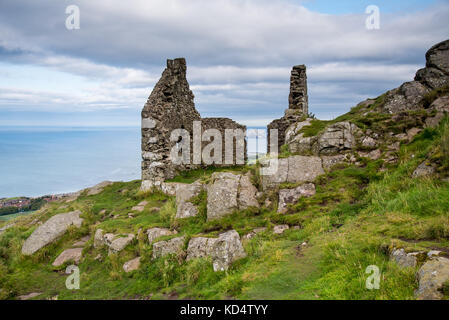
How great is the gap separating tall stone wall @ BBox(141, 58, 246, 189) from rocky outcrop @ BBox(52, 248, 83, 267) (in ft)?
20.1

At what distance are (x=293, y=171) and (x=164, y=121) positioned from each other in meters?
10.1

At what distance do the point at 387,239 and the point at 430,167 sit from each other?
4299 millimetres

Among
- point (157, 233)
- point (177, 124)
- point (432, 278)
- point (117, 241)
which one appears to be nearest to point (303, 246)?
point (432, 278)

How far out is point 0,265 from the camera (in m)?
12.1

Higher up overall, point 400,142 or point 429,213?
point 400,142

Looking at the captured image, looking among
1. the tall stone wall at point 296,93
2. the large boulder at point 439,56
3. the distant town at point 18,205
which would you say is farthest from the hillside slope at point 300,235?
the distant town at point 18,205

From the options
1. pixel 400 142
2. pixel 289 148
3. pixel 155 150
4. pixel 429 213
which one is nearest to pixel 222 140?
pixel 155 150

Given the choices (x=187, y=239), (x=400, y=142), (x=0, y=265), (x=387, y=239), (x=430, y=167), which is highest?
(x=400, y=142)

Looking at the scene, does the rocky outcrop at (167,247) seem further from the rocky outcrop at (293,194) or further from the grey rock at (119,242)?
the rocky outcrop at (293,194)

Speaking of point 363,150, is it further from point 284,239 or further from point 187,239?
point 187,239

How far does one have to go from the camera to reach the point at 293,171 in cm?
1260

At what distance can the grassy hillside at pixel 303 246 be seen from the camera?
571 centimetres

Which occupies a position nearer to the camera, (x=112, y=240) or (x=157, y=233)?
(x=157, y=233)

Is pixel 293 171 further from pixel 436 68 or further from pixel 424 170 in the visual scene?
pixel 436 68
